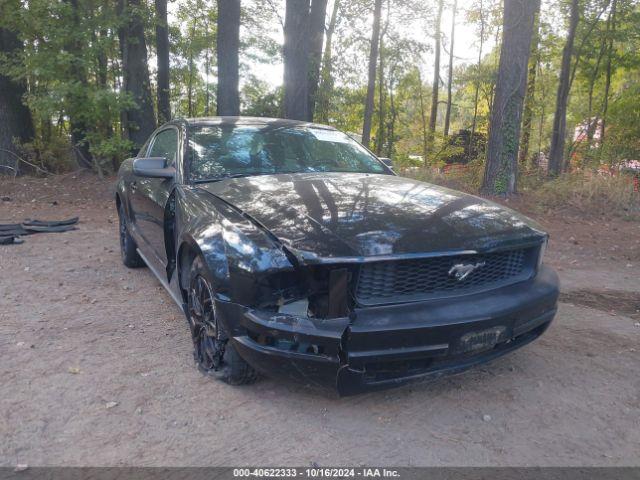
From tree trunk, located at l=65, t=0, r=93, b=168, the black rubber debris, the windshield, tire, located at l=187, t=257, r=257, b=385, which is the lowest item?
the black rubber debris

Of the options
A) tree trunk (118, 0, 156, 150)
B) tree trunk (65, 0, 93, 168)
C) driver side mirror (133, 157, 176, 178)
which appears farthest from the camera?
tree trunk (118, 0, 156, 150)

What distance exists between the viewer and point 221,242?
2.82 metres

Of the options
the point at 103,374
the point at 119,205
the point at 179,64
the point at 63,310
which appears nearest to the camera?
the point at 103,374

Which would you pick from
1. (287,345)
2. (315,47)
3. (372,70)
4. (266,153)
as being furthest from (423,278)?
(315,47)

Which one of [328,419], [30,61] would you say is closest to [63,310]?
[328,419]

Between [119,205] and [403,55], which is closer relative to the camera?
[119,205]

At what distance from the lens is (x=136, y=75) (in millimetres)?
11445

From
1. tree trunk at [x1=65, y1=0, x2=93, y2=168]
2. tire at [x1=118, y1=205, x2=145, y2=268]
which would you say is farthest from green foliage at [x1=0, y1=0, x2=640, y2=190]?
tire at [x1=118, y1=205, x2=145, y2=268]

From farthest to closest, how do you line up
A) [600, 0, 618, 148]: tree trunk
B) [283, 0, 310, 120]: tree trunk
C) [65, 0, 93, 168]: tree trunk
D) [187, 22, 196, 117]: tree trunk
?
[187, 22, 196, 117]: tree trunk → [600, 0, 618, 148]: tree trunk → [283, 0, 310, 120]: tree trunk → [65, 0, 93, 168]: tree trunk

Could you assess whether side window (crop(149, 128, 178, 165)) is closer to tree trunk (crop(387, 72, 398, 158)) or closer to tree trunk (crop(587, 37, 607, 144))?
tree trunk (crop(387, 72, 398, 158))

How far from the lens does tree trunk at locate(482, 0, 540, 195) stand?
9156 mm

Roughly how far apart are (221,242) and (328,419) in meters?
1.09

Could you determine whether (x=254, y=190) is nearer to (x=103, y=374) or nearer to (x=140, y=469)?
(x=103, y=374)

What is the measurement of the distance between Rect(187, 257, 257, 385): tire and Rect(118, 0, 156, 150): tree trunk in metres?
8.76
